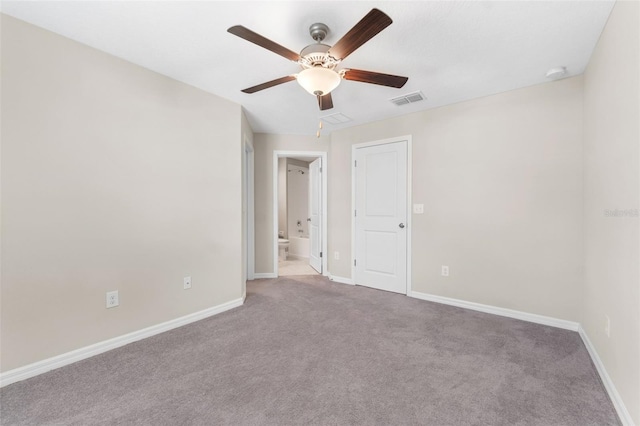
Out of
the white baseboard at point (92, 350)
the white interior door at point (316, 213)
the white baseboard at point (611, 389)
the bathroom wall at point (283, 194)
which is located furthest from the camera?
the bathroom wall at point (283, 194)

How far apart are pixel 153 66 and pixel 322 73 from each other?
1636mm

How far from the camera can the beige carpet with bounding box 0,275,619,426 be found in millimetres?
1536

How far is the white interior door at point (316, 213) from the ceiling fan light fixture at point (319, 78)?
9.16 ft

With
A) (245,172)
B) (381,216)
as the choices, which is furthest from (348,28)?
(245,172)

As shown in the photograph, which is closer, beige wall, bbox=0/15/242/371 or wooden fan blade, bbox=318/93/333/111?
beige wall, bbox=0/15/242/371

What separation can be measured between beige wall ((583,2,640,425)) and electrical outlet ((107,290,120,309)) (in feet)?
10.8

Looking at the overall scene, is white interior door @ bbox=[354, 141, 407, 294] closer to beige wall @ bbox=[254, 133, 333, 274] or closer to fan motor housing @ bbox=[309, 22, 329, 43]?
beige wall @ bbox=[254, 133, 333, 274]

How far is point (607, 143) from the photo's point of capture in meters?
1.89

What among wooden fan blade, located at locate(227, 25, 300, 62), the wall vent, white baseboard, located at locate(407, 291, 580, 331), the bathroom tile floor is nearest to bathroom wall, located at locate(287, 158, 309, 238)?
the bathroom tile floor

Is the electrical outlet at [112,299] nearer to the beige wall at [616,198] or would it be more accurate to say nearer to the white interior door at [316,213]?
the white interior door at [316,213]

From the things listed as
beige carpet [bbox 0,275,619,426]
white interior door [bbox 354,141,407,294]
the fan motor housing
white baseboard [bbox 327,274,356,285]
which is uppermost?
the fan motor housing

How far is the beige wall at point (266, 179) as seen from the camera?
15.1 ft

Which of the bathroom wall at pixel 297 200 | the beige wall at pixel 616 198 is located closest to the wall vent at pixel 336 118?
the beige wall at pixel 616 198

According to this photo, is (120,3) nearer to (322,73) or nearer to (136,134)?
(136,134)
